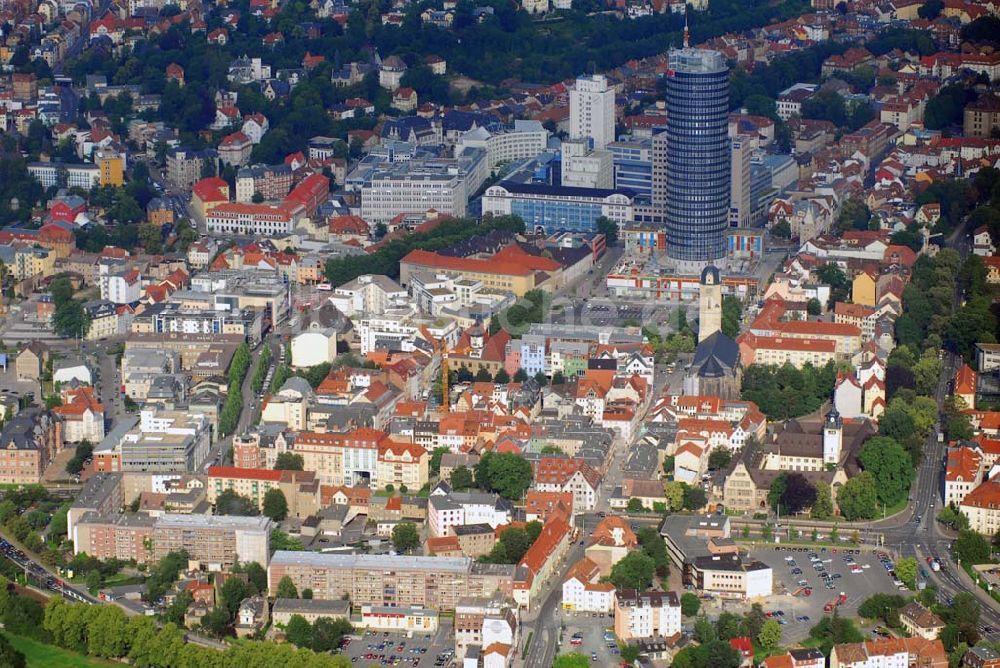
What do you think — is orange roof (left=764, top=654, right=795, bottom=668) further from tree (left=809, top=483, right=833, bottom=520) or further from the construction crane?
the construction crane

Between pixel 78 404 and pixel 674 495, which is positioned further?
pixel 78 404

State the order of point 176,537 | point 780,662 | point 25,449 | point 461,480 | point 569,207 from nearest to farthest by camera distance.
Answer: point 780,662 → point 176,537 → point 461,480 → point 25,449 → point 569,207

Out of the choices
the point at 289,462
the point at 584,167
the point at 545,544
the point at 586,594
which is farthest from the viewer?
the point at 584,167

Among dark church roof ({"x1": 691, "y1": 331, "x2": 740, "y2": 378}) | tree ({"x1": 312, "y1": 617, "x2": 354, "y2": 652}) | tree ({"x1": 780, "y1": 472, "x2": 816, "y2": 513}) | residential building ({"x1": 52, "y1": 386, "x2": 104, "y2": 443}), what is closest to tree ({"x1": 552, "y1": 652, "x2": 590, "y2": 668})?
tree ({"x1": 312, "y1": 617, "x2": 354, "y2": 652})

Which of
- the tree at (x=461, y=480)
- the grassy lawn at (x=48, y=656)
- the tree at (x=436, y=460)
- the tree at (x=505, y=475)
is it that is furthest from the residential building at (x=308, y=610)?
the tree at (x=436, y=460)

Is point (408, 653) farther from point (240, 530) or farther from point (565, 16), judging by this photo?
point (565, 16)

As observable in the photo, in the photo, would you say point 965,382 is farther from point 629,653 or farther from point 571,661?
point 571,661

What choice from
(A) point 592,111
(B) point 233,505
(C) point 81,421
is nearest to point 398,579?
(B) point 233,505
